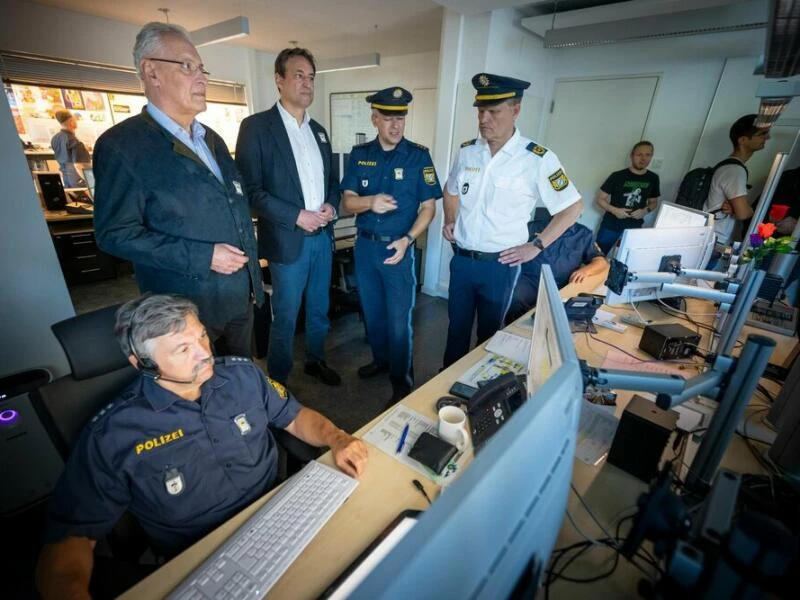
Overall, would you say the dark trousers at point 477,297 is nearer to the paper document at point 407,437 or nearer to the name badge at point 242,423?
the paper document at point 407,437

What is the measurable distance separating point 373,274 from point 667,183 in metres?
3.47

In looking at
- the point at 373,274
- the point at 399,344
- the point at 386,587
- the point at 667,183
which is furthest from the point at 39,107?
the point at 667,183

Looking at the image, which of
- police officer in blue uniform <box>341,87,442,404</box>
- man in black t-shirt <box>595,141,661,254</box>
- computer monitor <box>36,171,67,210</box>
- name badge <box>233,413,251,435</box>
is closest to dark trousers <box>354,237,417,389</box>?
police officer in blue uniform <box>341,87,442,404</box>

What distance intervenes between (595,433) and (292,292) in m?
1.62

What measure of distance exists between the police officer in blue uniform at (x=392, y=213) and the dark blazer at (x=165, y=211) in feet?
2.51

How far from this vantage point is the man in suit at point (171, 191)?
1.31m

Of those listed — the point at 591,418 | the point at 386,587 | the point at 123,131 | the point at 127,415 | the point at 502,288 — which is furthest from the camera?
the point at 502,288

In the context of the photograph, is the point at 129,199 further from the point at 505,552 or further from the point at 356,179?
the point at 505,552

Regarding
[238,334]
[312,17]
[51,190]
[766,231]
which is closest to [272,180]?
[238,334]

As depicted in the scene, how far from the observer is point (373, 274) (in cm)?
221

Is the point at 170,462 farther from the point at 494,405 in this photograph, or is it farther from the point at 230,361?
the point at 494,405

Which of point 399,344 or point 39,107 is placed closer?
point 399,344

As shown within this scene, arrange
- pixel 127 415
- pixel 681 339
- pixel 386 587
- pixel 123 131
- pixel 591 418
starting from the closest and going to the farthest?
pixel 386 587 < pixel 127 415 < pixel 591 418 < pixel 123 131 < pixel 681 339

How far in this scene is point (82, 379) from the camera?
946 mm
